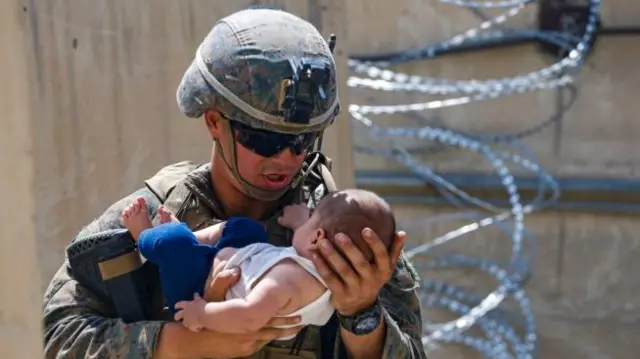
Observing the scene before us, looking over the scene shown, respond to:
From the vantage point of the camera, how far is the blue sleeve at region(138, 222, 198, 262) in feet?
5.65

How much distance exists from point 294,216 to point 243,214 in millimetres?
176

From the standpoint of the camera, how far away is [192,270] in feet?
5.70

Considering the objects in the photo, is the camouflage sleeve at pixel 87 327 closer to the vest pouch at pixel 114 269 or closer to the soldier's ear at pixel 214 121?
the vest pouch at pixel 114 269

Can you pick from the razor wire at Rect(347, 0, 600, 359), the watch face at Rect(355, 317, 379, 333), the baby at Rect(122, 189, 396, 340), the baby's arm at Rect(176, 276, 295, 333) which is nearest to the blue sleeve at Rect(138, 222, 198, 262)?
the baby at Rect(122, 189, 396, 340)

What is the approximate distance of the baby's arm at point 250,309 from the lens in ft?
5.41

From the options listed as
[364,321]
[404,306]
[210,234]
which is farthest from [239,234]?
[404,306]

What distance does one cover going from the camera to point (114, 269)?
182 cm

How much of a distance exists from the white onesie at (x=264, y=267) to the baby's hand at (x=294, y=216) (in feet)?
0.41

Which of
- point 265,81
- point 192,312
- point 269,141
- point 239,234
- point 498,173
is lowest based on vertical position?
point 498,173

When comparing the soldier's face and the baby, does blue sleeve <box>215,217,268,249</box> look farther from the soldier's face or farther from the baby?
the soldier's face

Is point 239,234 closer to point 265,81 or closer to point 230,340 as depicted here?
point 230,340

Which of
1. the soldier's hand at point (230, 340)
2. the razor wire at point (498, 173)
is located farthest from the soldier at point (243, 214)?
the razor wire at point (498, 173)

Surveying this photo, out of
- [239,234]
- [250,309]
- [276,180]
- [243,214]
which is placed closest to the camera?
[250,309]

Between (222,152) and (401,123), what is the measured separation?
15.6 ft
